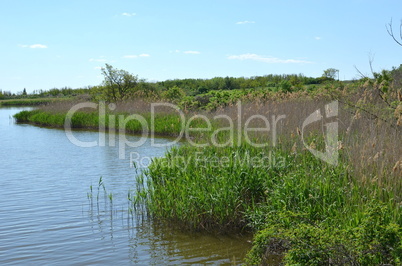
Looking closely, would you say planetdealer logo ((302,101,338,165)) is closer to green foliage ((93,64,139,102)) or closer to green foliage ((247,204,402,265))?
green foliage ((247,204,402,265))

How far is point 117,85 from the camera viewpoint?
33.5 meters

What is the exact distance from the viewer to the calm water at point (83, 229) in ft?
21.5

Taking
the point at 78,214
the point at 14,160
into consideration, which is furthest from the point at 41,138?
the point at 78,214

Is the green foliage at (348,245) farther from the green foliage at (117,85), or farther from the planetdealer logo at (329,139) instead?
the green foliage at (117,85)

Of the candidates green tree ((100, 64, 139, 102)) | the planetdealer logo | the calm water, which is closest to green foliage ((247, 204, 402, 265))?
the calm water

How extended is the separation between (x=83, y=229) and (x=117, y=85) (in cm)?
2658

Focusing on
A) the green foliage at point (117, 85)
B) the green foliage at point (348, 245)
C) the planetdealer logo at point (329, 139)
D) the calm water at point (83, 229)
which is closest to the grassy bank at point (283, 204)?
the green foliage at point (348, 245)

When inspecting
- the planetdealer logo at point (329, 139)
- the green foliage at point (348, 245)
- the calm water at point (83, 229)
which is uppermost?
the planetdealer logo at point (329, 139)

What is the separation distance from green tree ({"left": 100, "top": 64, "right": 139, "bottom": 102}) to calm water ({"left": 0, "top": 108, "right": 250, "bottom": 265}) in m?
20.2

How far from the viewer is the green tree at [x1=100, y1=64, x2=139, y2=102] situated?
109ft

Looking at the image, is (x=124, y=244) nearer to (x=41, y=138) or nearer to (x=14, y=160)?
(x=14, y=160)

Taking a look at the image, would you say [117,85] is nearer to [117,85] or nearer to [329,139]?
[117,85]

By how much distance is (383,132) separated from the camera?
7.23m

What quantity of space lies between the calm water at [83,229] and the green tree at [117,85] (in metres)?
20.2
